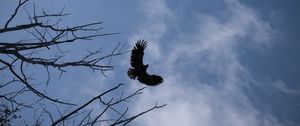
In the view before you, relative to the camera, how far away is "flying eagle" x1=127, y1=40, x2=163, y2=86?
1020 cm

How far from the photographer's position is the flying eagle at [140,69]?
10.2 metres

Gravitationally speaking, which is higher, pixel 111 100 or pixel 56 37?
pixel 56 37

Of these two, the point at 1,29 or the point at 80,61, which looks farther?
the point at 80,61

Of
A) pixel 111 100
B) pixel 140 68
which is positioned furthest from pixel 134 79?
pixel 111 100

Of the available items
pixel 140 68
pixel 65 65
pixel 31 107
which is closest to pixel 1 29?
pixel 65 65

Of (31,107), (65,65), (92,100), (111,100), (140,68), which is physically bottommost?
(92,100)

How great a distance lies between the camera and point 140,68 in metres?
10.8

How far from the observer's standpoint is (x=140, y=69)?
10781 mm

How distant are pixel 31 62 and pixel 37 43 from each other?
18.1 inches

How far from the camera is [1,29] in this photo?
350 cm

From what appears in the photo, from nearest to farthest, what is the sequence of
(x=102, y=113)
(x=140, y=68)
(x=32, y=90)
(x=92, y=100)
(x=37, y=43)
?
(x=92, y=100), (x=102, y=113), (x=37, y=43), (x=32, y=90), (x=140, y=68)

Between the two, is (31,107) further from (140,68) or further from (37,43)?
(140,68)

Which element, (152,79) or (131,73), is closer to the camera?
(131,73)

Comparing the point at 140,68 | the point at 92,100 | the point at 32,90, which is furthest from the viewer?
the point at 140,68
